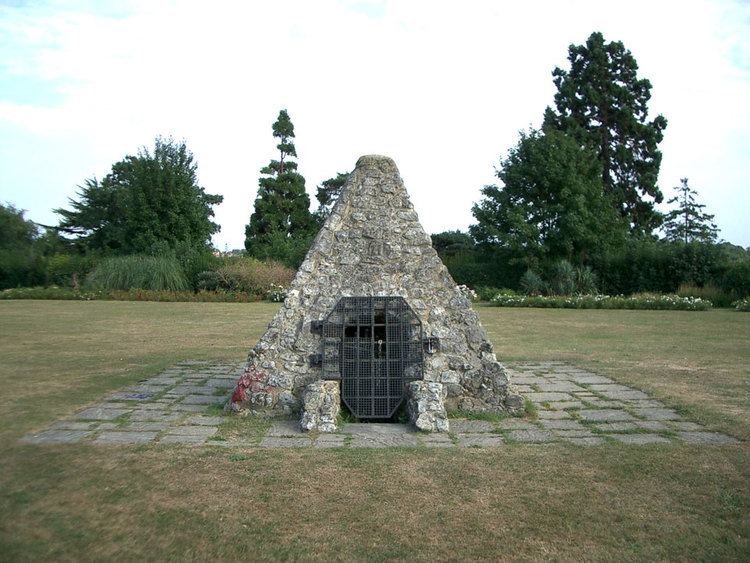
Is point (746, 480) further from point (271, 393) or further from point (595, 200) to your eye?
point (595, 200)

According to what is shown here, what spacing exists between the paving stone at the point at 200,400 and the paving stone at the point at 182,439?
1.24m

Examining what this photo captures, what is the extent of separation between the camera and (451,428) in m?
5.73

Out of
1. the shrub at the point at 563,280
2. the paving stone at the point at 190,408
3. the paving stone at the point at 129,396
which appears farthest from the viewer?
the shrub at the point at 563,280

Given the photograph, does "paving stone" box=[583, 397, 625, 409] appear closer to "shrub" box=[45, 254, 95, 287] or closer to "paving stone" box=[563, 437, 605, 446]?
"paving stone" box=[563, 437, 605, 446]

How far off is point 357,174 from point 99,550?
14.4ft

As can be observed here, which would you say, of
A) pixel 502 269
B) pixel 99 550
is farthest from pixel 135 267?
pixel 99 550

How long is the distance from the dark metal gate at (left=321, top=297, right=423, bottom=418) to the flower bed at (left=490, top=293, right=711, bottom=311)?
16.3 metres

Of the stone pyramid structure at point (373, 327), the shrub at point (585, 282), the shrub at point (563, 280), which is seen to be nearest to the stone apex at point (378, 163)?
the stone pyramid structure at point (373, 327)

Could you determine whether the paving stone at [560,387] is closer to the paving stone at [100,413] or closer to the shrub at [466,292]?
the shrub at [466,292]

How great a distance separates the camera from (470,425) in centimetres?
582

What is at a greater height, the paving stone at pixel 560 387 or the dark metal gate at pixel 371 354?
the dark metal gate at pixel 371 354

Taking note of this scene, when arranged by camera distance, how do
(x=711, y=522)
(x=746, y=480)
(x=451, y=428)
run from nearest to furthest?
(x=711, y=522) < (x=746, y=480) < (x=451, y=428)

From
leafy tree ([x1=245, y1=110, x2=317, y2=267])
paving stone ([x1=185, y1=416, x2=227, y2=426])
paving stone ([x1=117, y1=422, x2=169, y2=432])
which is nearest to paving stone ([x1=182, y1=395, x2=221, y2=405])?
paving stone ([x1=185, y1=416, x2=227, y2=426])

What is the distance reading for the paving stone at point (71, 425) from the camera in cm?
571
